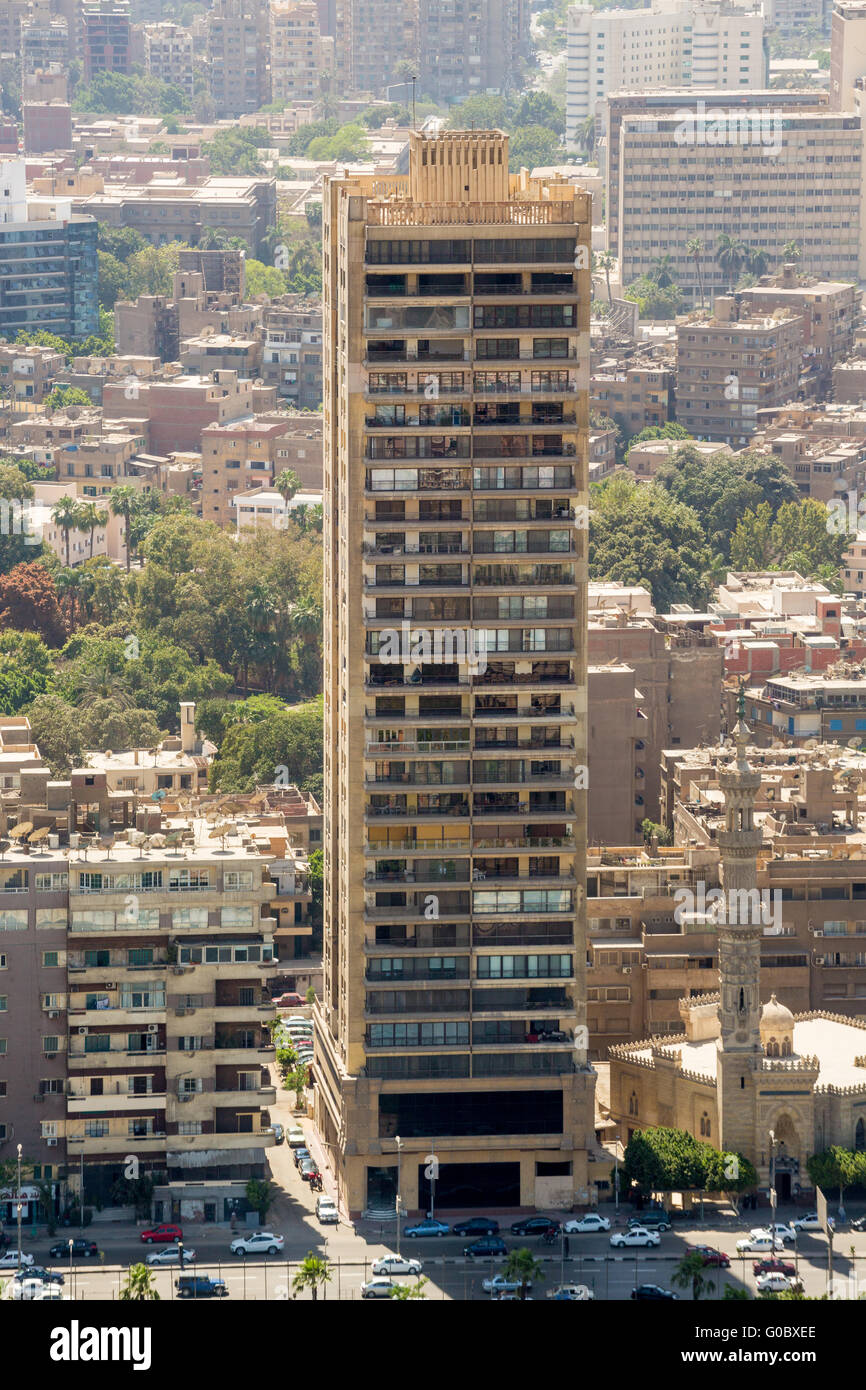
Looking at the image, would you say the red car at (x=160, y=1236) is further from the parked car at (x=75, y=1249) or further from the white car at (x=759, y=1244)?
the white car at (x=759, y=1244)

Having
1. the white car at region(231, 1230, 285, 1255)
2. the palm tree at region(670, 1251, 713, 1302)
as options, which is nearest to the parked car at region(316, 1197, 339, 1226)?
the white car at region(231, 1230, 285, 1255)

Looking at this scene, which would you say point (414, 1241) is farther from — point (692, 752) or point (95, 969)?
point (692, 752)

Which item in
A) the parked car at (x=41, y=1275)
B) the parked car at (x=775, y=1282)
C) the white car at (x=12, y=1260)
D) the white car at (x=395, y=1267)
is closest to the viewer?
the parked car at (x=41, y=1275)

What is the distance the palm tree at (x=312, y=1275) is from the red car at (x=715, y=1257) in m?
15.0

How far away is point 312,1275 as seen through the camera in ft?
366

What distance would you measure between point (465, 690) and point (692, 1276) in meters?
26.3

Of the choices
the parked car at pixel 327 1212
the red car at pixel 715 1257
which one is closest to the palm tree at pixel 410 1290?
the parked car at pixel 327 1212

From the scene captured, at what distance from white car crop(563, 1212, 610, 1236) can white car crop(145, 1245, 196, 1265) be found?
1563 centimetres

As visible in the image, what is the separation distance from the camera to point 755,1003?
131125mm

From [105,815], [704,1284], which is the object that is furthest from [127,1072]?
[704,1284]

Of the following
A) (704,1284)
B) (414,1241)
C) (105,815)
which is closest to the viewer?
(704,1284)

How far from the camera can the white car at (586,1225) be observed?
126 m
